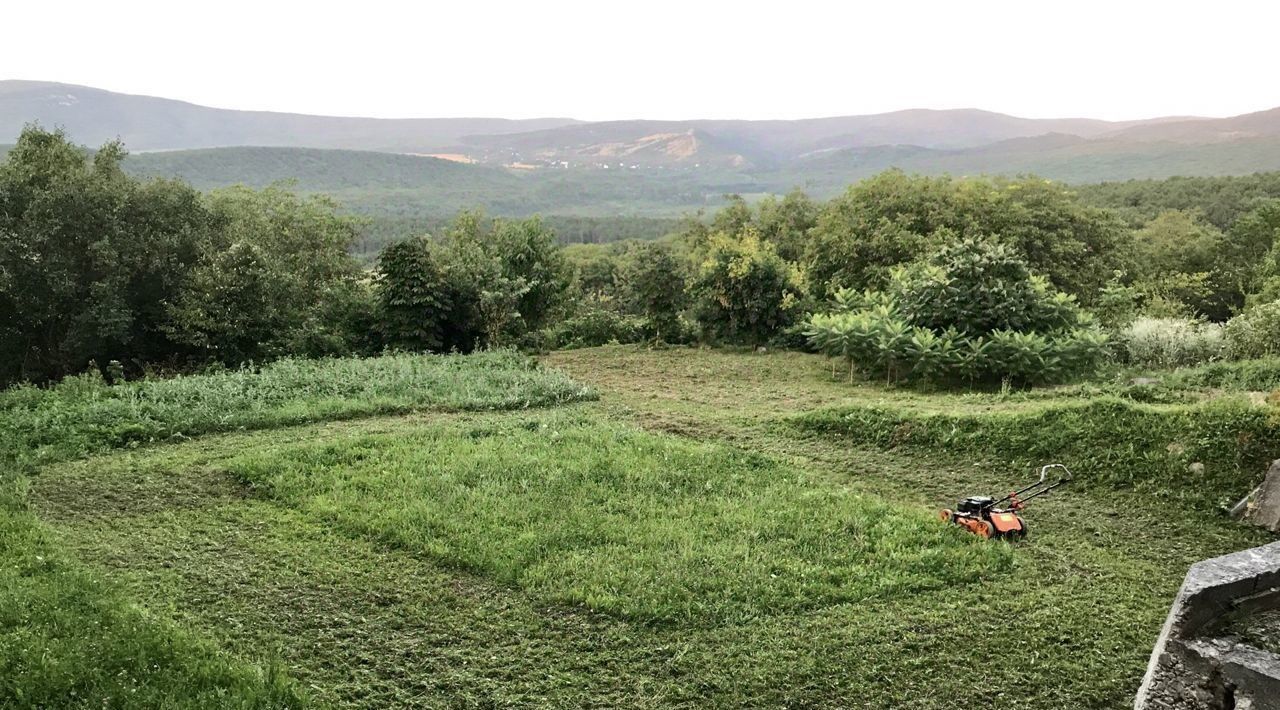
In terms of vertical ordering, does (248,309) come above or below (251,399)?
above

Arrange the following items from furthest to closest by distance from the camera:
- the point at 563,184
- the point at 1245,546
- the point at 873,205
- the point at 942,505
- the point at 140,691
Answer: the point at 563,184 → the point at 873,205 → the point at 942,505 → the point at 1245,546 → the point at 140,691

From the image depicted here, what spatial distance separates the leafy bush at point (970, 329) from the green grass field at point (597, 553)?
133 centimetres

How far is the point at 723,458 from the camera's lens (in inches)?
344

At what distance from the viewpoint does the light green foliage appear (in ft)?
57.8

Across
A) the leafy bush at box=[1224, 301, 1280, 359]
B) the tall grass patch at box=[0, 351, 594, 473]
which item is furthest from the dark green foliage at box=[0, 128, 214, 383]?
the leafy bush at box=[1224, 301, 1280, 359]

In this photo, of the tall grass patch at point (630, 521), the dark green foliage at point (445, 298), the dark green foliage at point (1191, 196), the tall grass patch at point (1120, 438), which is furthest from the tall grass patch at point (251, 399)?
the dark green foliage at point (1191, 196)

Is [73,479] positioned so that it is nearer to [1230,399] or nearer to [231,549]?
[231,549]

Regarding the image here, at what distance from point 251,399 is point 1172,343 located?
1450cm

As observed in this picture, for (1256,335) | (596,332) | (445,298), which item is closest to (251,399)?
(445,298)

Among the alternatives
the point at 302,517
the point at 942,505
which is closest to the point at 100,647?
the point at 302,517

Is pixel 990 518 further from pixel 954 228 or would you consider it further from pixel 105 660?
pixel 954 228

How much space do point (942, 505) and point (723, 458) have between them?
2.35 metres

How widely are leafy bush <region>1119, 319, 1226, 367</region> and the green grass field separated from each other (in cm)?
315

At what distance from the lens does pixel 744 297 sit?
1772 cm
